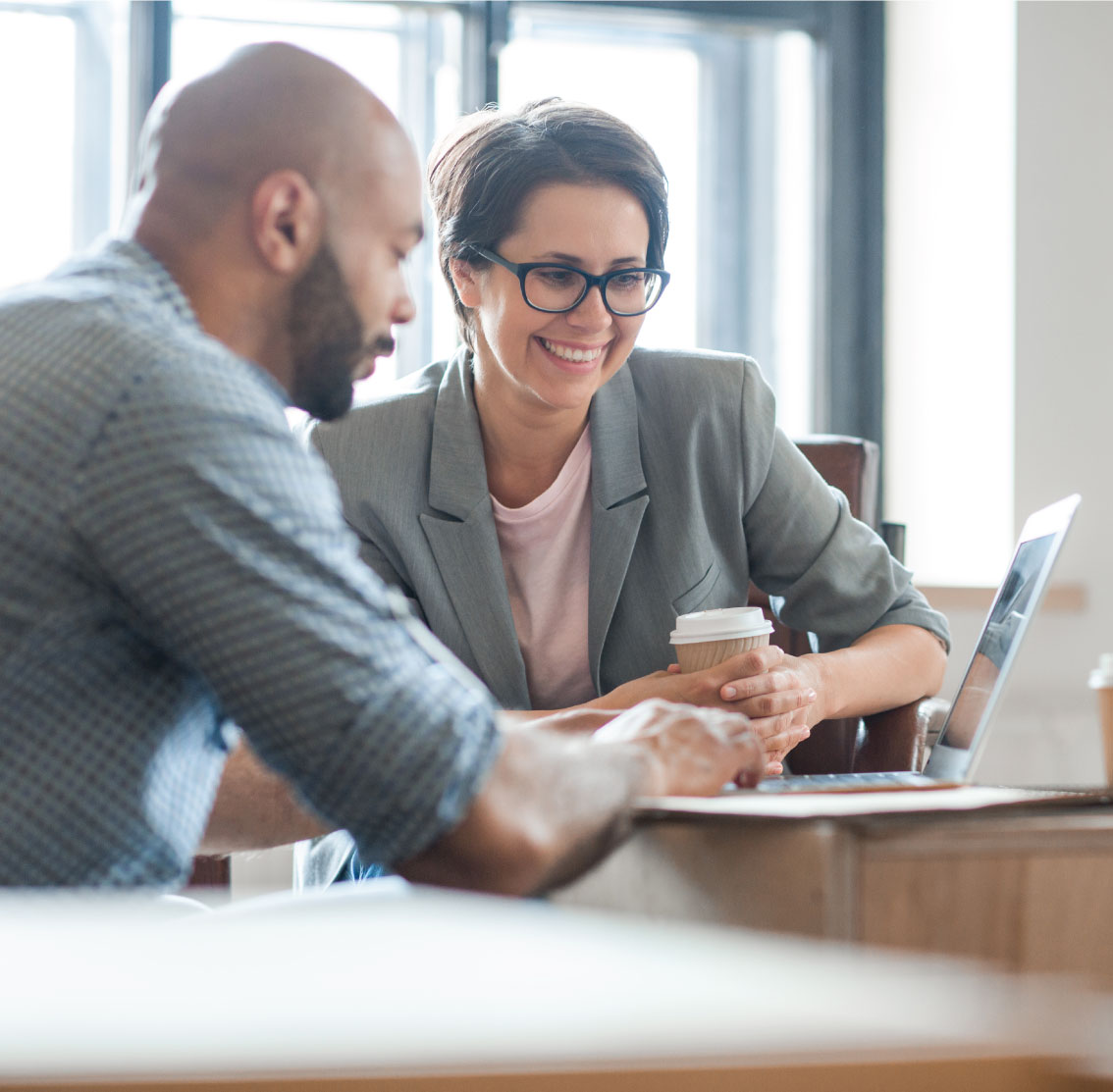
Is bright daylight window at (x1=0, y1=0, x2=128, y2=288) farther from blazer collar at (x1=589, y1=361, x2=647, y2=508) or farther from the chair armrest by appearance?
the chair armrest

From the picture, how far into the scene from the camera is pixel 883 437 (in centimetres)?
317

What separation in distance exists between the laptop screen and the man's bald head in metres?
0.63

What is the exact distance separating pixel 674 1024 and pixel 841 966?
1.6 inches

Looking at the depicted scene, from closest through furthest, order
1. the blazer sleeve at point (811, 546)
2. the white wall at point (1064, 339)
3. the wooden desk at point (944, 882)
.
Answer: the wooden desk at point (944, 882), the blazer sleeve at point (811, 546), the white wall at point (1064, 339)

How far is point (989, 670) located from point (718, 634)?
0.25 m

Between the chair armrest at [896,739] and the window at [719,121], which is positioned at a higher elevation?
the window at [719,121]

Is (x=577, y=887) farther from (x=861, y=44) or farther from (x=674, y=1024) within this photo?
(x=861, y=44)

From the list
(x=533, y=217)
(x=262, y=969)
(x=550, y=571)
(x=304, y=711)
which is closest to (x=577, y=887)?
(x=304, y=711)

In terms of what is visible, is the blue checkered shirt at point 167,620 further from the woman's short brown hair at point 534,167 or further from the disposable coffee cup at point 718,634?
the woman's short brown hair at point 534,167

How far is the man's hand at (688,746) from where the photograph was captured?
845 mm

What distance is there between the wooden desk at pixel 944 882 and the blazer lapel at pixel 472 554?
821 mm

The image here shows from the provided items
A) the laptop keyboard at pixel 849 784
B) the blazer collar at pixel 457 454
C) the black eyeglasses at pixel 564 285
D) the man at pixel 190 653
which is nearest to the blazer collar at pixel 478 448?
the blazer collar at pixel 457 454

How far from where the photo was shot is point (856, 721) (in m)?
1.70

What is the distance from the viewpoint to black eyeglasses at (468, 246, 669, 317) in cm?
153
